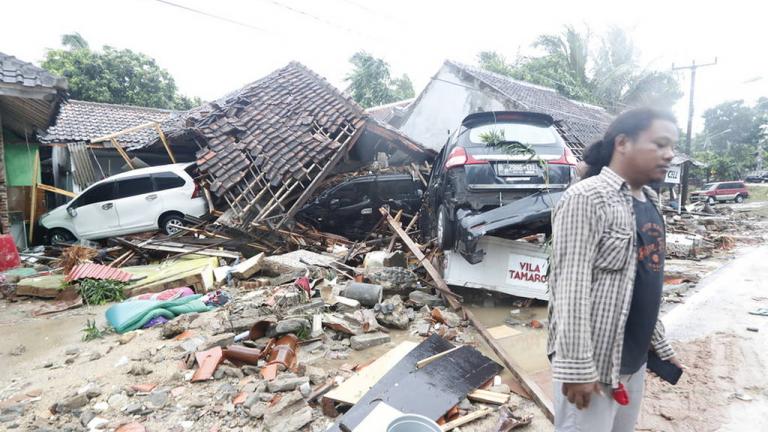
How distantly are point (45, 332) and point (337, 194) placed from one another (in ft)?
19.1

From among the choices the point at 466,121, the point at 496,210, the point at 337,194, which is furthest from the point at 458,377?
the point at 337,194

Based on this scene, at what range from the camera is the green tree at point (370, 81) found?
2488cm

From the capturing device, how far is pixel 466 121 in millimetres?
4961

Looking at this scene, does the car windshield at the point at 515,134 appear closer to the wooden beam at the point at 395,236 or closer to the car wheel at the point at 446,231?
the car wheel at the point at 446,231

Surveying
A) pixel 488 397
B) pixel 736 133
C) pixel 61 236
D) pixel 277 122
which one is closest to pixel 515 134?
pixel 488 397

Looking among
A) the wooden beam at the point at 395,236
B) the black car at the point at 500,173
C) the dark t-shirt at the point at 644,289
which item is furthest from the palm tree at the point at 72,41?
the dark t-shirt at the point at 644,289

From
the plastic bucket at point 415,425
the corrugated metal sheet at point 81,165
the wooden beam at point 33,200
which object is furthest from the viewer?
the corrugated metal sheet at point 81,165

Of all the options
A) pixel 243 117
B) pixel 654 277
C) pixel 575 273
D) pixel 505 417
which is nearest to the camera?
pixel 575 273

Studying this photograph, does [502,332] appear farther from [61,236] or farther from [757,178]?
[757,178]

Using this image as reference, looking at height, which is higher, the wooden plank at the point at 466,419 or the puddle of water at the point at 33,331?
the wooden plank at the point at 466,419

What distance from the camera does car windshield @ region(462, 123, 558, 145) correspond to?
15.3 ft

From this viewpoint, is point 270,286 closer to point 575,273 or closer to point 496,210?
point 496,210

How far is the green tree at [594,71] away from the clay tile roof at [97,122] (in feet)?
65.5

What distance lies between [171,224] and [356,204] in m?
4.29
